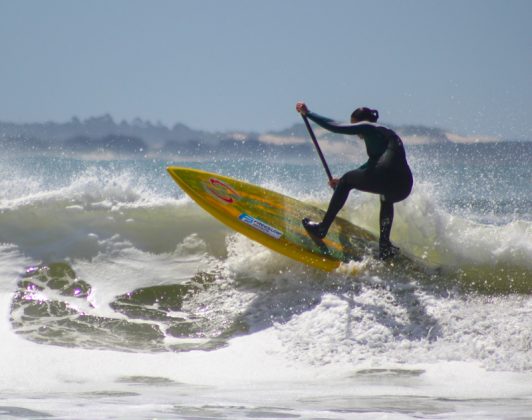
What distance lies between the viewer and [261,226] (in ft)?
24.6

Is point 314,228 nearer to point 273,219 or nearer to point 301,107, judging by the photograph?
point 273,219

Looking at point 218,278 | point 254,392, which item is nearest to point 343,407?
point 254,392

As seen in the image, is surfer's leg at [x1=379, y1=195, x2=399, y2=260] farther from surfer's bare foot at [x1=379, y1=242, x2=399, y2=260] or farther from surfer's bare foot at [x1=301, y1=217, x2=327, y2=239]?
surfer's bare foot at [x1=301, y1=217, x2=327, y2=239]

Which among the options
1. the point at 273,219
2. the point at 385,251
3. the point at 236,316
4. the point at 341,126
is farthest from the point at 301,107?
the point at 236,316

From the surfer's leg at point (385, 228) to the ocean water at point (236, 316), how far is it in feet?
0.54

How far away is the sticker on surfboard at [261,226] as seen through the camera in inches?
294

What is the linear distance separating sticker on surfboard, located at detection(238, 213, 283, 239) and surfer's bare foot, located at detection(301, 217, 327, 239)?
0.78 ft

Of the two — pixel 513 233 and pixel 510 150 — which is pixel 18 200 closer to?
pixel 513 233

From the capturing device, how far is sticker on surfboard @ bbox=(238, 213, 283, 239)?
7461 mm

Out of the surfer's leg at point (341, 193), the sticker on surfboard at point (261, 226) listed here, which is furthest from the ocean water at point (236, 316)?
the surfer's leg at point (341, 193)

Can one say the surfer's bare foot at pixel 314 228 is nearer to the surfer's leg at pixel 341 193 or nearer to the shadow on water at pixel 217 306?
the surfer's leg at pixel 341 193

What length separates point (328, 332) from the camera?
638 cm

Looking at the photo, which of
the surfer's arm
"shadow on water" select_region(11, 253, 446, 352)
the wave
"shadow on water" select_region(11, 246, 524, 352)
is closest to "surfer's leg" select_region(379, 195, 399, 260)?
"shadow on water" select_region(11, 246, 524, 352)

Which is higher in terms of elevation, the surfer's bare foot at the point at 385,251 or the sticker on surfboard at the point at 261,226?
the sticker on surfboard at the point at 261,226
